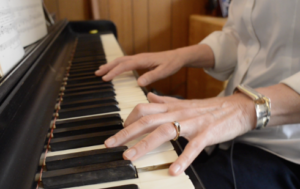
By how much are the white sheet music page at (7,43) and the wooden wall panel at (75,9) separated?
1400 mm

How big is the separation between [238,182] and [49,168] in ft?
1.52

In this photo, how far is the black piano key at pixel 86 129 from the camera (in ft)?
1.55

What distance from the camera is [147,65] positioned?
786 mm

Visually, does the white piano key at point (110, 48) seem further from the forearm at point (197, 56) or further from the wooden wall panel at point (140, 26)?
the wooden wall panel at point (140, 26)

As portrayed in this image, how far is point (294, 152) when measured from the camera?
0.64 meters

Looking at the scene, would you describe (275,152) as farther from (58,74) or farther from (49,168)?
(58,74)

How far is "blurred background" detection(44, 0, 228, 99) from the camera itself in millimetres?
1816

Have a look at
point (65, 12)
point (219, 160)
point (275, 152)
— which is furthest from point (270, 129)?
point (65, 12)

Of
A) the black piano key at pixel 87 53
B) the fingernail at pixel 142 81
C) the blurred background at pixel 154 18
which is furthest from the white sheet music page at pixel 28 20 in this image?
the blurred background at pixel 154 18

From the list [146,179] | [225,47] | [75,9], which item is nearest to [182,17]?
[75,9]

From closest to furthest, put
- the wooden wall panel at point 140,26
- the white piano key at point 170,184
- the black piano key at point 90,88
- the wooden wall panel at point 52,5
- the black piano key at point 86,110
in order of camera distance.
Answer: the white piano key at point 170,184 → the black piano key at point 86,110 → the black piano key at point 90,88 → the wooden wall panel at point 52,5 → the wooden wall panel at point 140,26

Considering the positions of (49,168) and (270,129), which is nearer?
(49,168)

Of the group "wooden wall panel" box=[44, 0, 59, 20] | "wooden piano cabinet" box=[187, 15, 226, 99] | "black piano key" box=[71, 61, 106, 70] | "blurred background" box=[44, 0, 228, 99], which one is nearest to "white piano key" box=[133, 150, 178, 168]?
"black piano key" box=[71, 61, 106, 70]

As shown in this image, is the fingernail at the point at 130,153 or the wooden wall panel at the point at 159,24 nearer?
the fingernail at the point at 130,153
